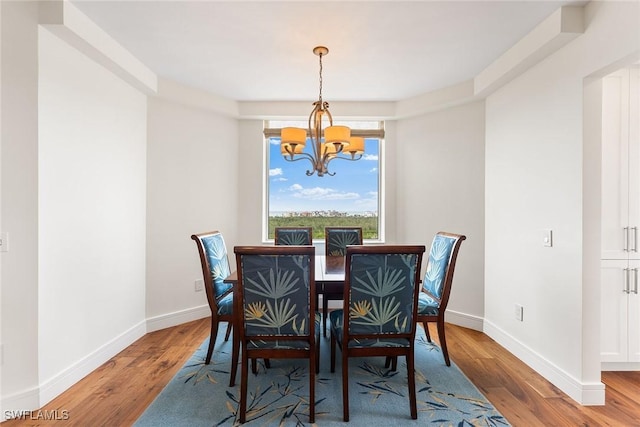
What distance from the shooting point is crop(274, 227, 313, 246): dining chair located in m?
3.36

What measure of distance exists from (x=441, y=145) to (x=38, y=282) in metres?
3.70

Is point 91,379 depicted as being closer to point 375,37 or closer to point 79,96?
A: point 79,96

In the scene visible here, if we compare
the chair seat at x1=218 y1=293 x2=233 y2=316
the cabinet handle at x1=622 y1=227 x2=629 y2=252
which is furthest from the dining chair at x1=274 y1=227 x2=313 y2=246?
the cabinet handle at x1=622 y1=227 x2=629 y2=252

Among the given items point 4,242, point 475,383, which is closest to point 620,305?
point 475,383

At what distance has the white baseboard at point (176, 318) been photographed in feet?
10.6

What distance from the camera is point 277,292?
175cm

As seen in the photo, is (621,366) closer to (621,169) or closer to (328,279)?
(621,169)

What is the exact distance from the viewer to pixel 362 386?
217 cm

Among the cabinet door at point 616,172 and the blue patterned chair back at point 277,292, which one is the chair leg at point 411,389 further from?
the cabinet door at point 616,172

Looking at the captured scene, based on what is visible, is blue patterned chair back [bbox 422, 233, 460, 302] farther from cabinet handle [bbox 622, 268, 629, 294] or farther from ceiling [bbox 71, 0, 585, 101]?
ceiling [bbox 71, 0, 585, 101]

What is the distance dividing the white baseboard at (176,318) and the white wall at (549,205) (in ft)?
9.97

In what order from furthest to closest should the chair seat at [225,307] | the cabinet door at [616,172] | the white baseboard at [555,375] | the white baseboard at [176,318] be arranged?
1. the white baseboard at [176,318]
2. the chair seat at [225,307]
3. the cabinet door at [616,172]
4. the white baseboard at [555,375]

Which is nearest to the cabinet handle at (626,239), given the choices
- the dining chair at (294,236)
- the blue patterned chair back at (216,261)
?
the dining chair at (294,236)

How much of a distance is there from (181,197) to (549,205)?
3.36 metres
